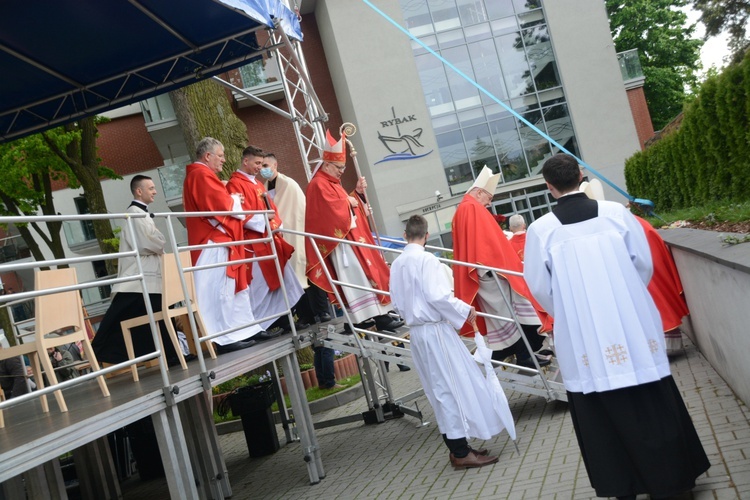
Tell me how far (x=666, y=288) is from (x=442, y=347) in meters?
3.34

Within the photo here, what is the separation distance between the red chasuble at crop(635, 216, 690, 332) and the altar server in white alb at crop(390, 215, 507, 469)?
9.77 ft

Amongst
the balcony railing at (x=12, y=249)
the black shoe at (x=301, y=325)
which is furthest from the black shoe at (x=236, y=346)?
the balcony railing at (x=12, y=249)

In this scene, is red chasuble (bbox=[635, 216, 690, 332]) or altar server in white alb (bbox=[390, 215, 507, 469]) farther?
red chasuble (bbox=[635, 216, 690, 332])

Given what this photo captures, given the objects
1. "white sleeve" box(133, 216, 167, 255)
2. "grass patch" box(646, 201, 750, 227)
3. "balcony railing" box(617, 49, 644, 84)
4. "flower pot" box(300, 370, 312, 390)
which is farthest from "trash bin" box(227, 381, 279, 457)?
"balcony railing" box(617, 49, 644, 84)

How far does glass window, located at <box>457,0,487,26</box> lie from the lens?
33.2 meters

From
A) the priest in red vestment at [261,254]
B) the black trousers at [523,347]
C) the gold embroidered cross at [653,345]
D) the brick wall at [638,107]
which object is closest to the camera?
the gold embroidered cross at [653,345]

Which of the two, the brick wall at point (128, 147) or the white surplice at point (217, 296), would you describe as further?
the brick wall at point (128, 147)

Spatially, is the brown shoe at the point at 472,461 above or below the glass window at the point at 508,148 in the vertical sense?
below

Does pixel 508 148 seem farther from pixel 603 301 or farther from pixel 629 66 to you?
pixel 603 301

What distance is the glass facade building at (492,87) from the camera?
3300cm

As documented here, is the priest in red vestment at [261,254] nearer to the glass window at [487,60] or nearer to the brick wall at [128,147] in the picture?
the glass window at [487,60]

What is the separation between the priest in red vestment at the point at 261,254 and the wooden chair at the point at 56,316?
2331mm

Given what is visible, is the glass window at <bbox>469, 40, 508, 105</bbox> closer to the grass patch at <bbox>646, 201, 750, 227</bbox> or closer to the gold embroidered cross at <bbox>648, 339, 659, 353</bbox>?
the grass patch at <bbox>646, 201, 750, 227</bbox>

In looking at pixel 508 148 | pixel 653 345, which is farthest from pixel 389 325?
pixel 508 148
